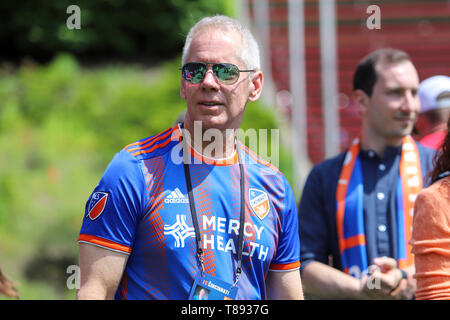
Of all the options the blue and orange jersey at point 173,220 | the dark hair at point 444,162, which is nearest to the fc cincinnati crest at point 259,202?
the blue and orange jersey at point 173,220

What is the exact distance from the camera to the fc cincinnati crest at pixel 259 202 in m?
2.57

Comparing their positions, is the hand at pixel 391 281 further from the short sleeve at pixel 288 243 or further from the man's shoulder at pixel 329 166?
the short sleeve at pixel 288 243

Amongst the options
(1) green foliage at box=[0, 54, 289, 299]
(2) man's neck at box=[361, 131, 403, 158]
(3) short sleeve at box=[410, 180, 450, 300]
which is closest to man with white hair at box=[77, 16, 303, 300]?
(3) short sleeve at box=[410, 180, 450, 300]

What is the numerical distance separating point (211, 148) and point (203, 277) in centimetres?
51

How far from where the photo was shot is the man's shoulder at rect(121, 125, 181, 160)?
2508 millimetres

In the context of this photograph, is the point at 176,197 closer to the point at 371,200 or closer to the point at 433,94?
the point at 371,200

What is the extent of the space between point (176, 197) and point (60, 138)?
21.4 feet

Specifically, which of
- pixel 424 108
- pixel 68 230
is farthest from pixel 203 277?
pixel 68 230

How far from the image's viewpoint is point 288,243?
2682 mm

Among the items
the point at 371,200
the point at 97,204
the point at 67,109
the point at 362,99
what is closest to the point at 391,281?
the point at 371,200

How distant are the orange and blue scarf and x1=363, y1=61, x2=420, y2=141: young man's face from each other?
0.58 feet

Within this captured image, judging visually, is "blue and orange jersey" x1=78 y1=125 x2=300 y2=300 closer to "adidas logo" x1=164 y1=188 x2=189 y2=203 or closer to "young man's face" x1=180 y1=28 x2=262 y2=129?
"adidas logo" x1=164 y1=188 x2=189 y2=203
